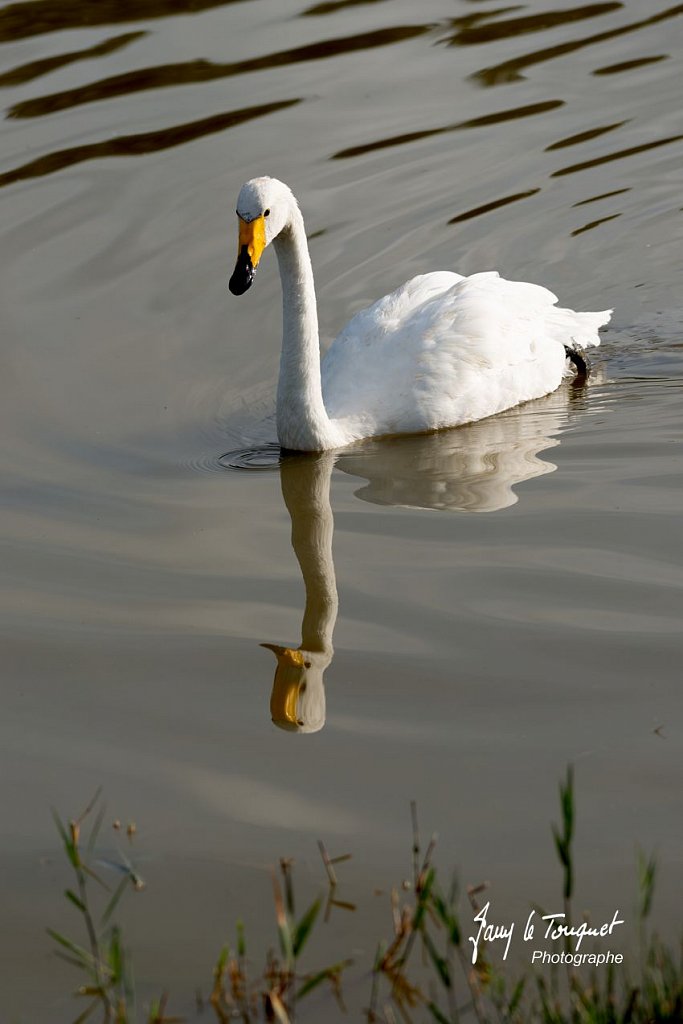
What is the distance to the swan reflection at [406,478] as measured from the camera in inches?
222

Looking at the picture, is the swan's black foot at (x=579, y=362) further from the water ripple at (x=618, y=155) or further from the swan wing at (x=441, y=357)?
the water ripple at (x=618, y=155)

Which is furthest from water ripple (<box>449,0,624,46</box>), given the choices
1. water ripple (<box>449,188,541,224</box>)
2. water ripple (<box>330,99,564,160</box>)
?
water ripple (<box>449,188,541,224</box>)

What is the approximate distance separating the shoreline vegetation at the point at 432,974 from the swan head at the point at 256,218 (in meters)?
3.69

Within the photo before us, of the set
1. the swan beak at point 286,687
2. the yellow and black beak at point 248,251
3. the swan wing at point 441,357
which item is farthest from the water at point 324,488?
the yellow and black beak at point 248,251

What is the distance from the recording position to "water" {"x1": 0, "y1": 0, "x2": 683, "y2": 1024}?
4.32m

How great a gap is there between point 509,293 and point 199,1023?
Answer: 232 inches

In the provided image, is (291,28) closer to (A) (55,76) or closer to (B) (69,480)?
(A) (55,76)

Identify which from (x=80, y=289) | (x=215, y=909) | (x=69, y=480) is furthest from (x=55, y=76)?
(x=215, y=909)

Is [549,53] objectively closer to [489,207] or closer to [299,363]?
[489,207]

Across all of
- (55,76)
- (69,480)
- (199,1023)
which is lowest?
(199,1023)

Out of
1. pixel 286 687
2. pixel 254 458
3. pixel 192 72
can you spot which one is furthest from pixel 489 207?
pixel 286 687

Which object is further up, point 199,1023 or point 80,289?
point 80,289

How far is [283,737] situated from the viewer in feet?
15.8

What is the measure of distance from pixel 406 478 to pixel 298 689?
7.94ft
